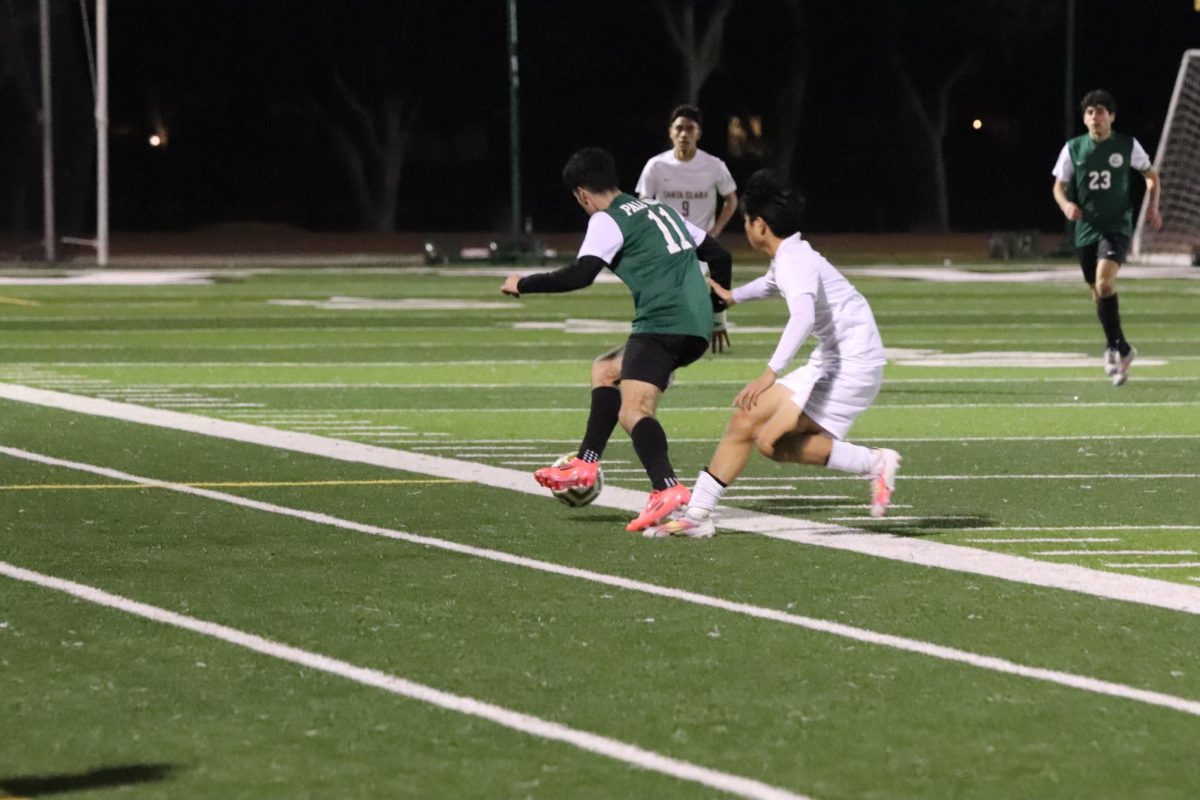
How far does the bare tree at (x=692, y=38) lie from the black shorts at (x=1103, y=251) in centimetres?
4694

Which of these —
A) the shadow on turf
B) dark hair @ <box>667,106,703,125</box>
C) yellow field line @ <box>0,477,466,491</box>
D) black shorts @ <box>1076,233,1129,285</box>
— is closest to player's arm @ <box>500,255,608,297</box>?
yellow field line @ <box>0,477,466,491</box>

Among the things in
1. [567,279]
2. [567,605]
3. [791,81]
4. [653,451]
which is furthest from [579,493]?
[791,81]

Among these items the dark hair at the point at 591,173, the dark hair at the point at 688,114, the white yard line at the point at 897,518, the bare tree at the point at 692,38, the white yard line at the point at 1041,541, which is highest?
the bare tree at the point at 692,38

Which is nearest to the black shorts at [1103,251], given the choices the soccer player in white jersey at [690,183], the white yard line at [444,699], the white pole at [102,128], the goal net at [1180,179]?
the soccer player in white jersey at [690,183]

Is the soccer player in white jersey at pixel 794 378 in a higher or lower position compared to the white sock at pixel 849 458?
higher

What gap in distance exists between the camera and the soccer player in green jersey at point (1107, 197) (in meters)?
17.6

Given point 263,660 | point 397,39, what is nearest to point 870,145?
point 397,39

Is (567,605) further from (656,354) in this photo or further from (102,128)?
(102,128)

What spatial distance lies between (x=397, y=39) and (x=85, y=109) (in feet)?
53.7

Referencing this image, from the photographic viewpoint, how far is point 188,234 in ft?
227

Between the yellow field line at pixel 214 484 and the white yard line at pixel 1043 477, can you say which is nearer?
the yellow field line at pixel 214 484

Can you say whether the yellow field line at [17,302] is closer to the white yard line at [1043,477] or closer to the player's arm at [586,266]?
the white yard line at [1043,477]

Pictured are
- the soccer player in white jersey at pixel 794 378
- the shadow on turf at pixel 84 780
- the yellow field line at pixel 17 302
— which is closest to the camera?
the shadow on turf at pixel 84 780

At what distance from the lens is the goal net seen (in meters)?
40.1
